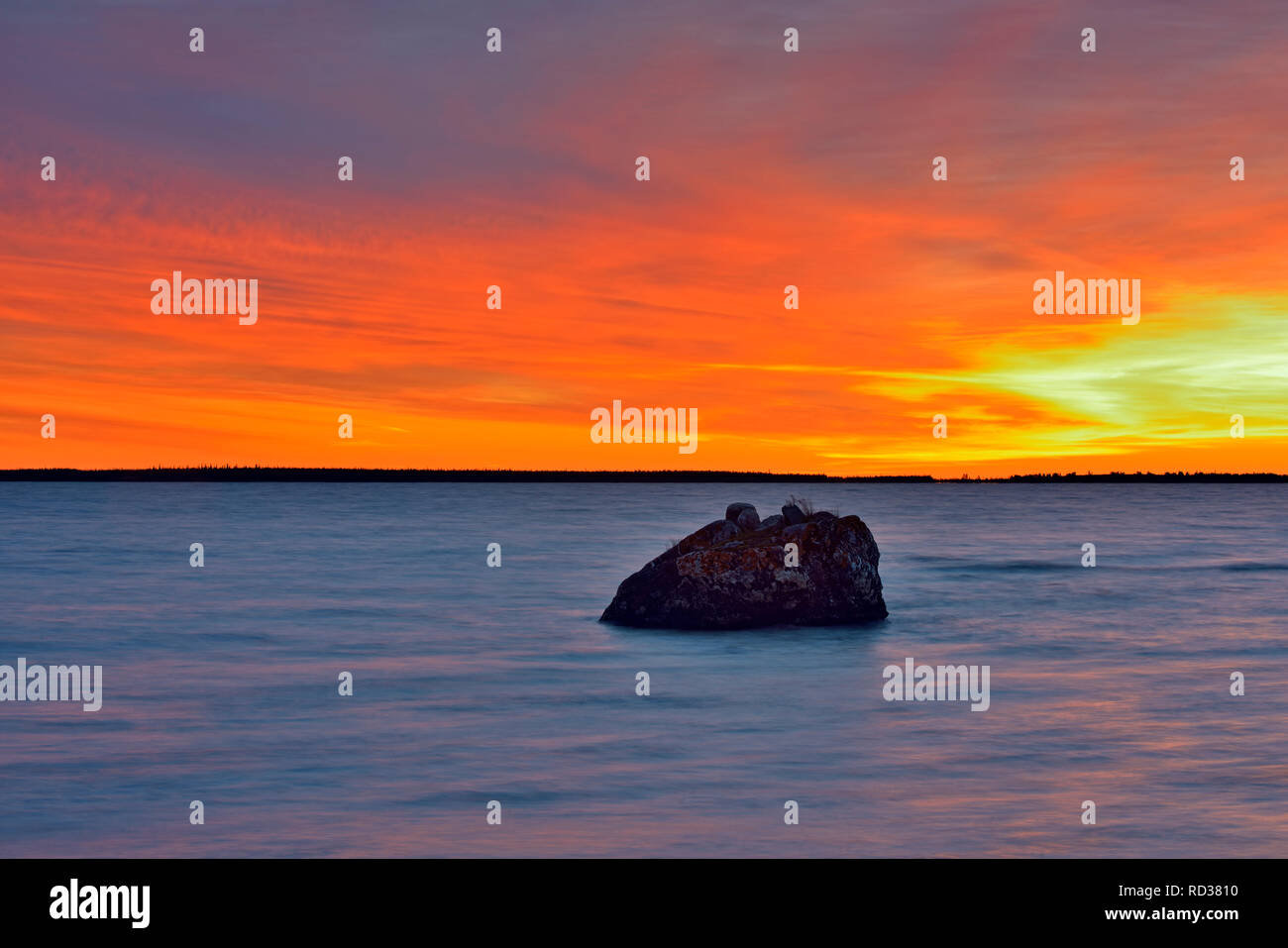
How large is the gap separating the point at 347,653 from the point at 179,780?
1073 cm

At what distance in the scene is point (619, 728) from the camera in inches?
704

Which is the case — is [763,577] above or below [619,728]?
above

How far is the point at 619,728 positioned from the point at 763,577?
7.45 m

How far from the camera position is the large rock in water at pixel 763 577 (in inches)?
971

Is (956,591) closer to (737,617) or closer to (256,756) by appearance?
(737,617)

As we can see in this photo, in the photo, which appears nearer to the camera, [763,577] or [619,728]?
[619,728]

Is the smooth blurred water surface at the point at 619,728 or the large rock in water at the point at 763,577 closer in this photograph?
the smooth blurred water surface at the point at 619,728

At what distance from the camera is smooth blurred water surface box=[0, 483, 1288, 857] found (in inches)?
503

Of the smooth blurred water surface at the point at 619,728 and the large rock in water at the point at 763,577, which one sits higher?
the large rock in water at the point at 763,577

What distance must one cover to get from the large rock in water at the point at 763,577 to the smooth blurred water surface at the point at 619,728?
547mm

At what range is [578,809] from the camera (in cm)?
1357

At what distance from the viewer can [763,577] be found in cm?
2464

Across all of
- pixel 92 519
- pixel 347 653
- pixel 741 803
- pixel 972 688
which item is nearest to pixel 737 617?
pixel 972 688

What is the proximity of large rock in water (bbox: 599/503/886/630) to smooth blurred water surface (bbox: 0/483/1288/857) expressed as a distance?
55cm
